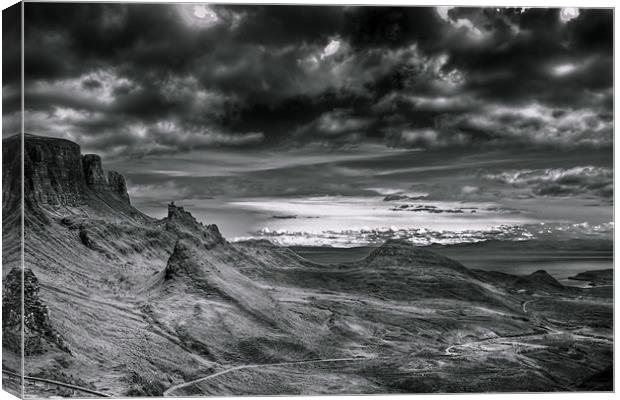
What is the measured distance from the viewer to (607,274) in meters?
28.6

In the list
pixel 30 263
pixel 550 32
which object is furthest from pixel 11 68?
pixel 550 32

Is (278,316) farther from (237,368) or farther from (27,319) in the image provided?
(27,319)

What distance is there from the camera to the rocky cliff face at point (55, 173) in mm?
25328

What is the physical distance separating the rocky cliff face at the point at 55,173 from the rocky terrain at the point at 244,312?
0.24ft

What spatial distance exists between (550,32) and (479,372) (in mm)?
12457

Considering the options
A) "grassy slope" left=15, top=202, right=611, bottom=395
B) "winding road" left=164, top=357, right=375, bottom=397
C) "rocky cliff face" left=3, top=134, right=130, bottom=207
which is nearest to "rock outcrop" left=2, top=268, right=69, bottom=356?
"grassy slope" left=15, top=202, right=611, bottom=395

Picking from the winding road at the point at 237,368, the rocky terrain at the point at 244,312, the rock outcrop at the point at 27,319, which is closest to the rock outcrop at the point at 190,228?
the rocky terrain at the point at 244,312

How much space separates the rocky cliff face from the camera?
2533cm

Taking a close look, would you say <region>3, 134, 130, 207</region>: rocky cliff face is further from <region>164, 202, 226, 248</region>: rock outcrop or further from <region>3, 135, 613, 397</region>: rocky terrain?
<region>164, 202, 226, 248</region>: rock outcrop

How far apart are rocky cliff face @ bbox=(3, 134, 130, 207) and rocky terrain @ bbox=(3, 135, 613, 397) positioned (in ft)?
0.24

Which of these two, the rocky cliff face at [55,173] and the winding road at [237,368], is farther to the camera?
the winding road at [237,368]

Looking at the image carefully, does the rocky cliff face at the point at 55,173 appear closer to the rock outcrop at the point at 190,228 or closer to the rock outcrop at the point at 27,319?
the rock outcrop at the point at 190,228

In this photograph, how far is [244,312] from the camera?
99.6ft

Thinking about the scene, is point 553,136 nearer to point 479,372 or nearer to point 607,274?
point 607,274
